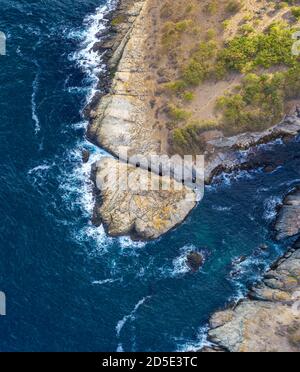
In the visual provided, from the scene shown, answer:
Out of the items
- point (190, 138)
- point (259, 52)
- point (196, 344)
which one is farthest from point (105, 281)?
point (259, 52)

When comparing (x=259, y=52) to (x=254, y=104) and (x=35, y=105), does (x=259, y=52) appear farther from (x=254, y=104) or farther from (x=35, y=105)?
(x=35, y=105)

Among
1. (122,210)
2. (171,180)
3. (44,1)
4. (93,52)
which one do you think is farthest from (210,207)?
(44,1)

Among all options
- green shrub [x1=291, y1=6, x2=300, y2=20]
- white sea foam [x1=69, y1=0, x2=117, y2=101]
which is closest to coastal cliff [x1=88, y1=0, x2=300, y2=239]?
green shrub [x1=291, y1=6, x2=300, y2=20]

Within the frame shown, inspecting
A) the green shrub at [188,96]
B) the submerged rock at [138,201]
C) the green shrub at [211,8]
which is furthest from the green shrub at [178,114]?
the green shrub at [211,8]

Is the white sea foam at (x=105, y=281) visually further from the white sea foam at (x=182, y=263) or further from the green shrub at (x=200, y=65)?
the green shrub at (x=200, y=65)

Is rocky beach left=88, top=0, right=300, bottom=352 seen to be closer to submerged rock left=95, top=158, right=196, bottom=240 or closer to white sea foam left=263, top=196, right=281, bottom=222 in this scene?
submerged rock left=95, top=158, right=196, bottom=240
